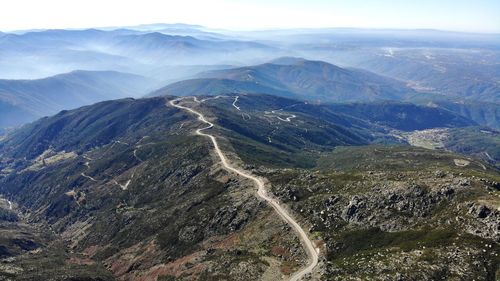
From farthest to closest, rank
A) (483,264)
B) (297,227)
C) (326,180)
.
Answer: (326,180)
(297,227)
(483,264)

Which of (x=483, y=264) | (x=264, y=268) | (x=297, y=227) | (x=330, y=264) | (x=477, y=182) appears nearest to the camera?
(x=483, y=264)

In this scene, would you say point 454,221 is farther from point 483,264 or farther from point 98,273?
point 98,273

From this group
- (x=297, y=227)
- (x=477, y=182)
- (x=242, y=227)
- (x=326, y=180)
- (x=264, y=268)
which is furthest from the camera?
(x=326, y=180)

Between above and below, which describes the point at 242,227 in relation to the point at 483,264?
below

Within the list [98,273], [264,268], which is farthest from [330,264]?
[98,273]

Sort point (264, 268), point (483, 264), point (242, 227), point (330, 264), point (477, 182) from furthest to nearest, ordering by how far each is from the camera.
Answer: point (242, 227) < point (477, 182) < point (264, 268) < point (330, 264) < point (483, 264)

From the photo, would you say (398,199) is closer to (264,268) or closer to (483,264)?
(483,264)

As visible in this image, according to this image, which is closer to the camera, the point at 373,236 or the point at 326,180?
the point at 373,236

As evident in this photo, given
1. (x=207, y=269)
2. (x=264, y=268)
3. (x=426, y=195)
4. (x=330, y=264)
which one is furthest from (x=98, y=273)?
(x=426, y=195)

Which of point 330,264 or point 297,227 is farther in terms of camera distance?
point 297,227

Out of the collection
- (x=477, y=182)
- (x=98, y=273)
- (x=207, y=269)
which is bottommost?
(x=98, y=273)
